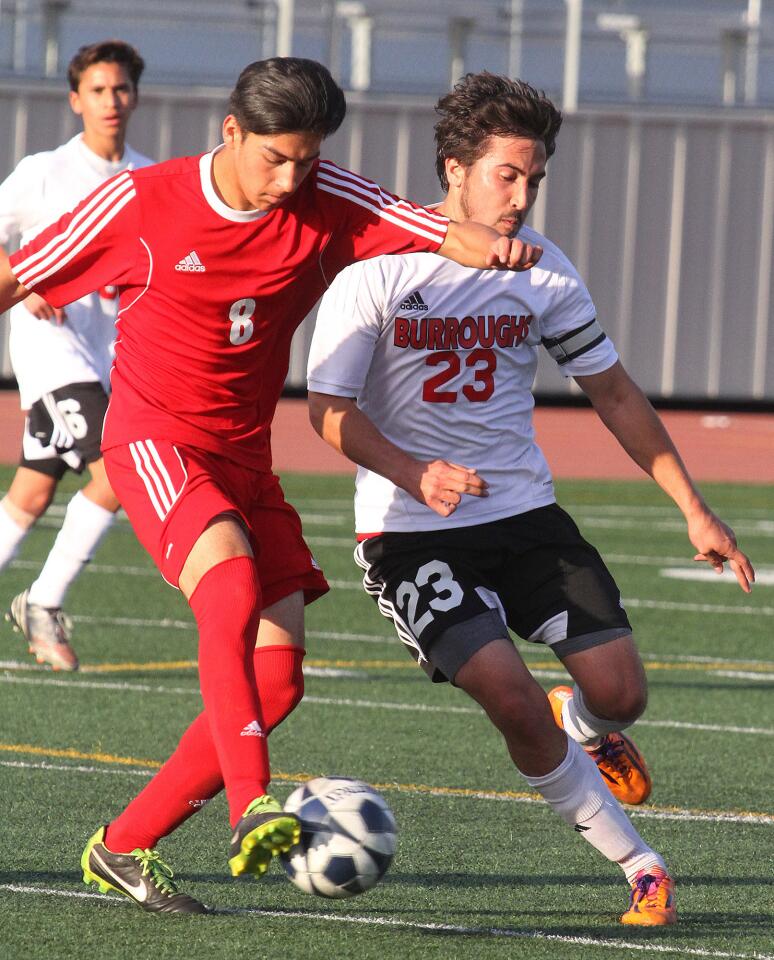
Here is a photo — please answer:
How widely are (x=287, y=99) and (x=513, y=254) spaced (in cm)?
65

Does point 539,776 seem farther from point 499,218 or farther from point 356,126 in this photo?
point 356,126

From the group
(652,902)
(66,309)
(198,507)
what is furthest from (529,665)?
(198,507)

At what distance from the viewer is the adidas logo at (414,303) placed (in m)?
5.14

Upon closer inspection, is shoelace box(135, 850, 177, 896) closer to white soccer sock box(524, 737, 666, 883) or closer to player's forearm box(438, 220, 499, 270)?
white soccer sock box(524, 737, 666, 883)

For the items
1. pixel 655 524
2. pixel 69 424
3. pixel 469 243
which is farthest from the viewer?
pixel 655 524

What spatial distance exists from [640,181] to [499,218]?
21168 millimetres

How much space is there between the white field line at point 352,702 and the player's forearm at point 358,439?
318 centimetres

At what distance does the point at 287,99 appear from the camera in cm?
440

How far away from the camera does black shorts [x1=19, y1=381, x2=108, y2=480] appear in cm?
861

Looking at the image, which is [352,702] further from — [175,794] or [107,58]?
[175,794]

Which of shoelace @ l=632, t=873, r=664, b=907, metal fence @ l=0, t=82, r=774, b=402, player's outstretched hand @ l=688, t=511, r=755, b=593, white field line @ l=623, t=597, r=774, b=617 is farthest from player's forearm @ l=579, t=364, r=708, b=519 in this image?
metal fence @ l=0, t=82, r=774, b=402

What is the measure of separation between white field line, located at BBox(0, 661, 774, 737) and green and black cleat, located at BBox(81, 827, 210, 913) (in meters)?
3.25

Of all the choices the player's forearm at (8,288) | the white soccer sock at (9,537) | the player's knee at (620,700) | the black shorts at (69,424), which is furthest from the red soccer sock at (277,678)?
the white soccer sock at (9,537)

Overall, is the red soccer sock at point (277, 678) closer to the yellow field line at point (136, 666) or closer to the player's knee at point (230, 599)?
the player's knee at point (230, 599)
